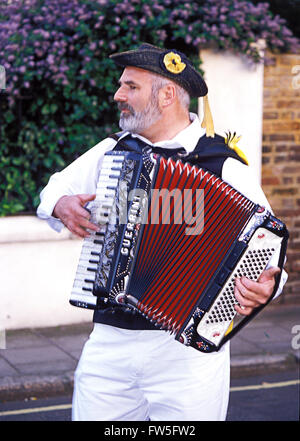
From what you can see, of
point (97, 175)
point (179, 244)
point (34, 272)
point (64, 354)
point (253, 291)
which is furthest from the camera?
point (34, 272)

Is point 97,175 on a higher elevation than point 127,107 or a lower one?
lower

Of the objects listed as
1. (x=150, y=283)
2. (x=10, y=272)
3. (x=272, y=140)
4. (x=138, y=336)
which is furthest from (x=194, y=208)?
(x=272, y=140)

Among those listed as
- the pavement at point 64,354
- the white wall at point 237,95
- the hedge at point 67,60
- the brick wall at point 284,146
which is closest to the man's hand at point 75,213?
the pavement at point 64,354

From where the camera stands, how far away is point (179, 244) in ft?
10.3

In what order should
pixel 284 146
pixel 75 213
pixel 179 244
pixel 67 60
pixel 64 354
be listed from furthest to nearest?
1. pixel 284 146
2. pixel 67 60
3. pixel 64 354
4. pixel 75 213
5. pixel 179 244

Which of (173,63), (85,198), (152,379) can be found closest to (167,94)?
(173,63)

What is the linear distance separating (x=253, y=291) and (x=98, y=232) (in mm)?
682

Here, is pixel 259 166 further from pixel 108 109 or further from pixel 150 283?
pixel 150 283

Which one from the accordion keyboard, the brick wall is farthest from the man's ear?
the brick wall

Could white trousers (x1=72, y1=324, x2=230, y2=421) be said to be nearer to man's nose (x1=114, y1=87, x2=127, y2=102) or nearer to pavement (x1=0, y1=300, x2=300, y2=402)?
man's nose (x1=114, y1=87, x2=127, y2=102)

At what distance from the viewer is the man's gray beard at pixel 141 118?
3.41 m

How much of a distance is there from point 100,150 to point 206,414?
1.24 m

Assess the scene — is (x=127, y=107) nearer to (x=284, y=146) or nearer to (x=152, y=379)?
(x=152, y=379)

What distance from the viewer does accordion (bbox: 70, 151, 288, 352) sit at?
10.1 feet
